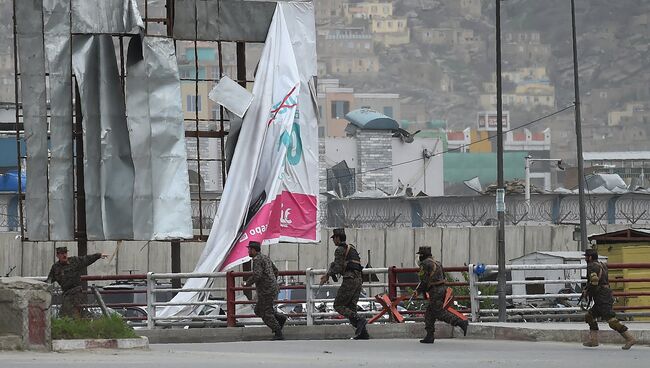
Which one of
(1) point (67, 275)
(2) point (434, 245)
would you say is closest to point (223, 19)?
(1) point (67, 275)

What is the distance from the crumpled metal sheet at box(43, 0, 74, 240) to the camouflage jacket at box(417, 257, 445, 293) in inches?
284

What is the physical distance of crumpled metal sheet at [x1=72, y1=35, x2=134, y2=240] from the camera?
25781 mm

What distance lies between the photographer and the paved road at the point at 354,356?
16.7m

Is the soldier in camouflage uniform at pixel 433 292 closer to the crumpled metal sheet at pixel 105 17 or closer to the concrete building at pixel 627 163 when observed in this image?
the crumpled metal sheet at pixel 105 17

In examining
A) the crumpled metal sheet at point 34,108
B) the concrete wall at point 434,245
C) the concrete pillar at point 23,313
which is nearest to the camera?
the concrete pillar at point 23,313

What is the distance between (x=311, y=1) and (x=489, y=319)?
659cm

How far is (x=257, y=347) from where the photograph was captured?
2088 cm

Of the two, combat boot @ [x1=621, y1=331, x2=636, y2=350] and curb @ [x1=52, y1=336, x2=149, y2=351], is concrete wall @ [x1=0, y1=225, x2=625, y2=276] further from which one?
curb @ [x1=52, y1=336, x2=149, y2=351]

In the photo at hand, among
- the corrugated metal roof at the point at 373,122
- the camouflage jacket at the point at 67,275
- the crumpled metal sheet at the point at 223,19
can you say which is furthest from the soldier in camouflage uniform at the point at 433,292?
the corrugated metal roof at the point at 373,122

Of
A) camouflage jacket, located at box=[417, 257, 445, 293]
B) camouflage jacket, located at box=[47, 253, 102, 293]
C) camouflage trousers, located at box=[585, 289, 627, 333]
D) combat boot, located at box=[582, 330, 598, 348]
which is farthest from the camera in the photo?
camouflage jacket, located at box=[47, 253, 102, 293]

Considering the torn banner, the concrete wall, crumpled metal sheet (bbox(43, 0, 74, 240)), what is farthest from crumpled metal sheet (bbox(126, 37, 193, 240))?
the concrete wall

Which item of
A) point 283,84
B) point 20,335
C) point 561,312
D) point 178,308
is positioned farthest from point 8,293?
point 561,312

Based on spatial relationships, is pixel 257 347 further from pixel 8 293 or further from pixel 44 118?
pixel 44 118

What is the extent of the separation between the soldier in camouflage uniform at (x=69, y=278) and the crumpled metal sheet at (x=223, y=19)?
5.29 meters
